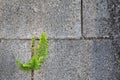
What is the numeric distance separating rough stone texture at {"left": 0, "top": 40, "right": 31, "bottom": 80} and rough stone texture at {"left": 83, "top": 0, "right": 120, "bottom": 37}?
1.92 ft

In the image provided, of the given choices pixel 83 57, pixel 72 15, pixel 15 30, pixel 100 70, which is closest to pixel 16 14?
pixel 15 30

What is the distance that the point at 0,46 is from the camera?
2797 mm

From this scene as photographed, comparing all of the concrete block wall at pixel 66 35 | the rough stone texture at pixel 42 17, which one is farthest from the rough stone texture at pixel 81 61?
the rough stone texture at pixel 42 17

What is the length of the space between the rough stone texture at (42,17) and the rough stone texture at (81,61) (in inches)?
4.4

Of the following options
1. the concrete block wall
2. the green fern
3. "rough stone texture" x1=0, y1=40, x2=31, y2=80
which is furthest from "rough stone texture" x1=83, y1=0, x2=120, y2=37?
"rough stone texture" x1=0, y1=40, x2=31, y2=80

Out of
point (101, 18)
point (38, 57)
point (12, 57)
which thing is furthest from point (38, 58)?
point (101, 18)

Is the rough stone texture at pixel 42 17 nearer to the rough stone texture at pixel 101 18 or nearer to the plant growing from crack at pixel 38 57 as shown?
the rough stone texture at pixel 101 18

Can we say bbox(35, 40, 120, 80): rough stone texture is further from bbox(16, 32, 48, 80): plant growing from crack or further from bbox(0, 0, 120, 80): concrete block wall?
bbox(16, 32, 48, 80): plant growing from crack

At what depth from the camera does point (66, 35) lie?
9.11ft

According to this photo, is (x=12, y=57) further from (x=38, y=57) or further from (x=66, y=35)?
(x=66, y=35)

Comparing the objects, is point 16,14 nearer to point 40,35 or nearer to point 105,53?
point 40,35

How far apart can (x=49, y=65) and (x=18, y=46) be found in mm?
337

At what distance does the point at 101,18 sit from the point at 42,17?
542 mm

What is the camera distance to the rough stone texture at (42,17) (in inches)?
109
